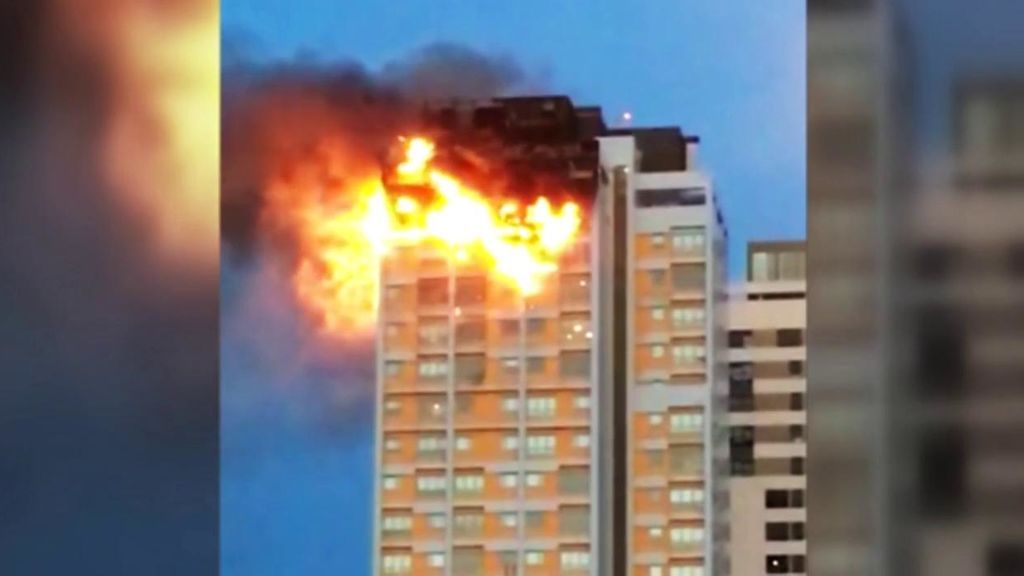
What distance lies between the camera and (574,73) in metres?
1.67

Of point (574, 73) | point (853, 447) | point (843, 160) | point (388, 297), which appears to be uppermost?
point (574, 73)

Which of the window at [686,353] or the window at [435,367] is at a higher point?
the window at [686,353]

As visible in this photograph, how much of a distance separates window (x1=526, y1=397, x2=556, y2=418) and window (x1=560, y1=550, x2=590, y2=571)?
0.47 feet

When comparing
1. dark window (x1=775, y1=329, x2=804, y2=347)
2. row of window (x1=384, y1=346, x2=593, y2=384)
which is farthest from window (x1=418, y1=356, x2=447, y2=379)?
dark window (x1=775, y1=329, x2=804, y2=347)

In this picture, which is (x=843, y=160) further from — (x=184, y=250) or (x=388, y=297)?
(x=184, y=250)

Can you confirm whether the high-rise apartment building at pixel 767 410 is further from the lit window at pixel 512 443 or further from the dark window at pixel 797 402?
the lit window at pixel 512 443

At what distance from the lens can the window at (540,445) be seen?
5.30 ft

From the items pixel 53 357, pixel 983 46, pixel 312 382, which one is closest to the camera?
pixel 983 46

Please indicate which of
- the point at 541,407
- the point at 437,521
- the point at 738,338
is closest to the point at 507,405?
the point at 541,407

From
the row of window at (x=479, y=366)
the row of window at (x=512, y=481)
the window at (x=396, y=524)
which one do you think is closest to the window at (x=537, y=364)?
the row of window at (x=479, y=366)

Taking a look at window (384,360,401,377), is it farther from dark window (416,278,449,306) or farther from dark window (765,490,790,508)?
dark window (765,490,790,508)

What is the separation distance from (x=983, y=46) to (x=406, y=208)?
664 mm

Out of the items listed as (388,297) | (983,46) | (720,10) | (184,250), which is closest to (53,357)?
(184,250)

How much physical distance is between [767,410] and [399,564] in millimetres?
429
